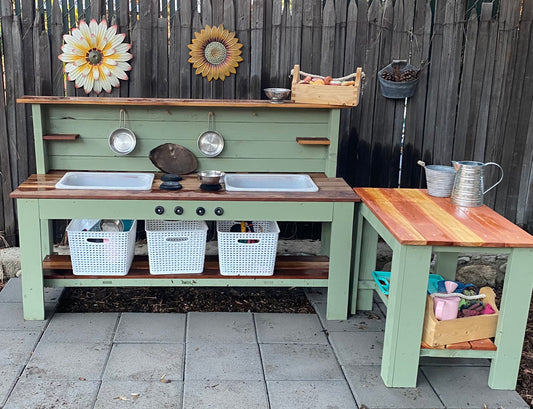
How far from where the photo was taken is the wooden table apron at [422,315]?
2.84 m

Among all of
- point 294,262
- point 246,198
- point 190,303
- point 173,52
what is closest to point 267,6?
point 173,52

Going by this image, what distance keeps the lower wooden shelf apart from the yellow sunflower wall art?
1345 mm

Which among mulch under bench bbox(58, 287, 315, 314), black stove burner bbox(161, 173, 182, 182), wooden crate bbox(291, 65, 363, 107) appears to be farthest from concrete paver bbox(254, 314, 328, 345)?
wooden crate bbox(291, 65, 363, 107)

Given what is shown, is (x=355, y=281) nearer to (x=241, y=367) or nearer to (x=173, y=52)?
(x=241, y=367)

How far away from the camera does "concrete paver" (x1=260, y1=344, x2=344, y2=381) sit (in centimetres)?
309

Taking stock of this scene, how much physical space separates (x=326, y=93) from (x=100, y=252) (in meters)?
1.76

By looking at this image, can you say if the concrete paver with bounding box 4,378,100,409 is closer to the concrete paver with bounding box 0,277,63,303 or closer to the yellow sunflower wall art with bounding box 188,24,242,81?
the concrete paver with bounding box 0,277,63,303

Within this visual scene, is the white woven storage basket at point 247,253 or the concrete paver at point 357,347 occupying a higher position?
the white woven storage basket at point 247,253

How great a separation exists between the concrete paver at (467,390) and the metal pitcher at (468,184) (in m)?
0.93

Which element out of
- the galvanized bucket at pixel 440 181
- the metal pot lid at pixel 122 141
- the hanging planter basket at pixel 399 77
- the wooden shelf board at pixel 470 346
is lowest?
the wooden shelf board at pixel 470 346

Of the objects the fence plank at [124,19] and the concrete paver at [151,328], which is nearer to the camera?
the concrete paver at [151,328]

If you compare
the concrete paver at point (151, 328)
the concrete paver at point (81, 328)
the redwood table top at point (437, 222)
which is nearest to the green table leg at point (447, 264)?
the redwood table top at point (437, 222)

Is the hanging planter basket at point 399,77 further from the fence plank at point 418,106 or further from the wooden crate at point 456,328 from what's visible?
the wooden crate at point 456,328

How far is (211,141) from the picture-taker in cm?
406
